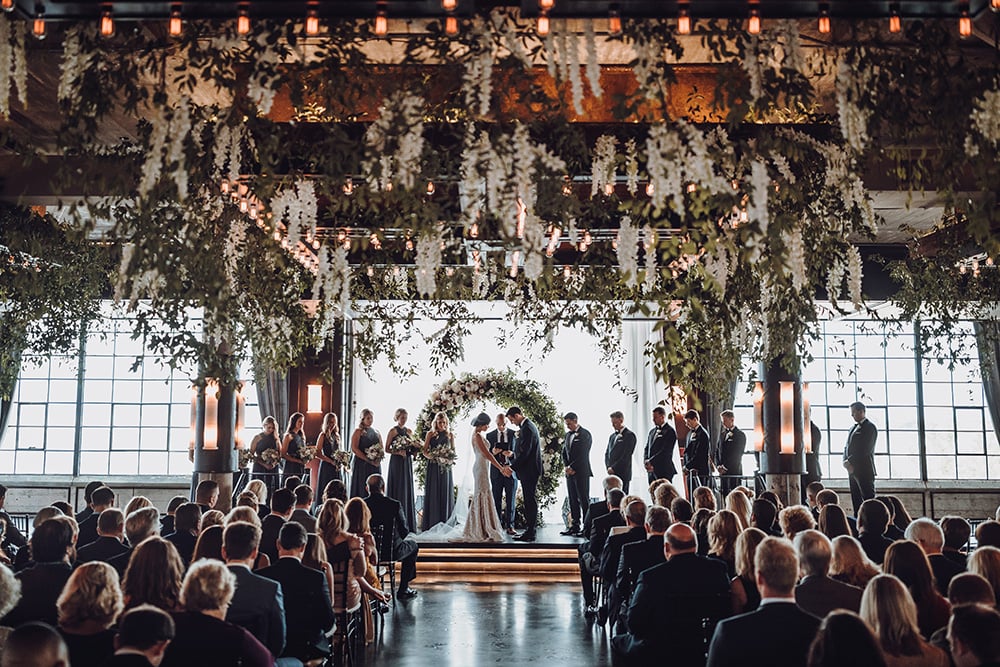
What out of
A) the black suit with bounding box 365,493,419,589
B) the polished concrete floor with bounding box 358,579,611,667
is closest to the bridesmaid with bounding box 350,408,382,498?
the polished concrete floor with bounding box 358,579,611,667

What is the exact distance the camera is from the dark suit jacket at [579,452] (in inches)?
476

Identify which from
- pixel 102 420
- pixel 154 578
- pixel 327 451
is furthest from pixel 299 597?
pixel 102 420

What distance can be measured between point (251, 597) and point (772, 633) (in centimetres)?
223

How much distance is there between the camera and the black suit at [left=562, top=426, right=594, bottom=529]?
12.1 meters

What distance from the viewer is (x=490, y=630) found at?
7410 mm

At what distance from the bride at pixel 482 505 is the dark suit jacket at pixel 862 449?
4.23 metres

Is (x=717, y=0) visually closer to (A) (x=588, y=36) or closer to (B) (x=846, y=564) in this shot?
(A) (x=588, y=36)

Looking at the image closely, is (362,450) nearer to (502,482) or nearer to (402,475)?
(402,475)

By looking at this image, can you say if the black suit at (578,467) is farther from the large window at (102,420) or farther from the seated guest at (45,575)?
the seated guest at (45,575)

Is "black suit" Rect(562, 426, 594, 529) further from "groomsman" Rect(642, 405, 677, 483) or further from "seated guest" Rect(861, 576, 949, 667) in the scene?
"seated guest" Rect(861, 576, 949, 667)

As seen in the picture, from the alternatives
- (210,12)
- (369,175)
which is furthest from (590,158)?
(210,12)

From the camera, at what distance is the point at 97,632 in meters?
3.38

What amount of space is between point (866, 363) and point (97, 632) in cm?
1459

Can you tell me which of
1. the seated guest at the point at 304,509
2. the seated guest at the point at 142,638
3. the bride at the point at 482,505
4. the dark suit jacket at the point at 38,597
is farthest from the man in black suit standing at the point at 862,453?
the seated guest at the point at 142,638
